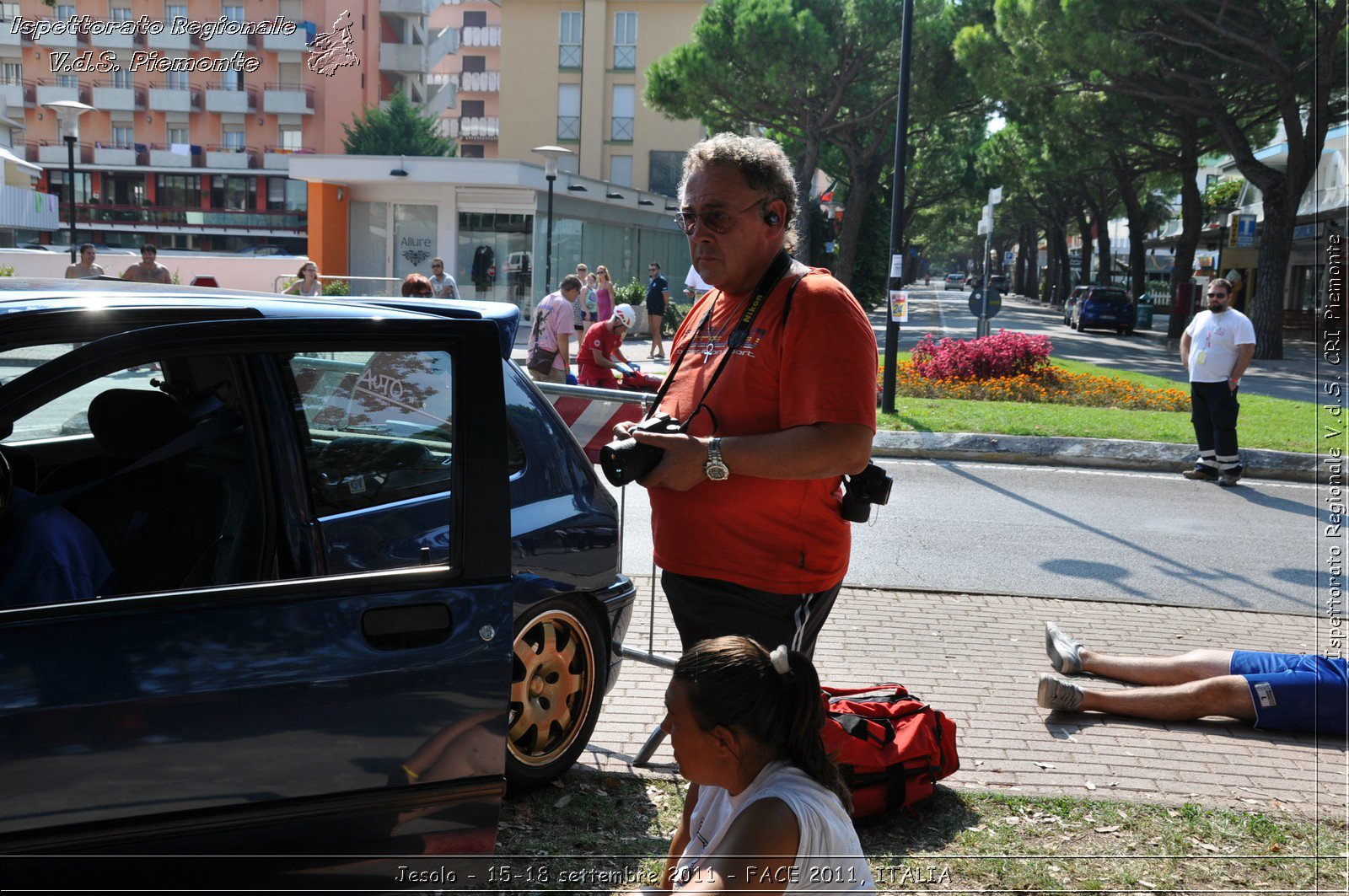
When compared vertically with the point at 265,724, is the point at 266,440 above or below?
above

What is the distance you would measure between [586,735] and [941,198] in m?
64.5

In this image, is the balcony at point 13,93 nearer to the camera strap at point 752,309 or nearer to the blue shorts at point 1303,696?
the blue shorts at point 1303,696

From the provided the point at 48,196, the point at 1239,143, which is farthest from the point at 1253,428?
the point at 48,196

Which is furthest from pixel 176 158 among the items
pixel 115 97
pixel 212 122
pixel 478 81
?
pixel 478 81

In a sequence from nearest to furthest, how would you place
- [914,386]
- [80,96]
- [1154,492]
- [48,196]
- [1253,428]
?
[1154,492], [1253,428], [914,386], [48,196], [80,96]

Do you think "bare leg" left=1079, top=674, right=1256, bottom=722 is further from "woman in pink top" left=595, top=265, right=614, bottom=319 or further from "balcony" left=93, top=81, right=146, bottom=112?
"balcony" left=93, top=81, right=146, bottom=112

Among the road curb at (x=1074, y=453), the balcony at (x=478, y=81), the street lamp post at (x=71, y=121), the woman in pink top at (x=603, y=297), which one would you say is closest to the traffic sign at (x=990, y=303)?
the woman in pink top at (x=603, y=297)

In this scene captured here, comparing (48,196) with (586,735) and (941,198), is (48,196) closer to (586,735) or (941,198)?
(941,198)

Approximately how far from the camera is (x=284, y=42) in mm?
64062

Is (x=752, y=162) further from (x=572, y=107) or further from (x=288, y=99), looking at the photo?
(x=288, y=99)

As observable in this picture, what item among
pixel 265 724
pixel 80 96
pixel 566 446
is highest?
pixel 80 96

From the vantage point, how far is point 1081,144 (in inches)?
1592

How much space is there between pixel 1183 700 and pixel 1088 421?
32.3 ft

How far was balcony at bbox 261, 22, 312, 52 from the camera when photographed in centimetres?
6294
